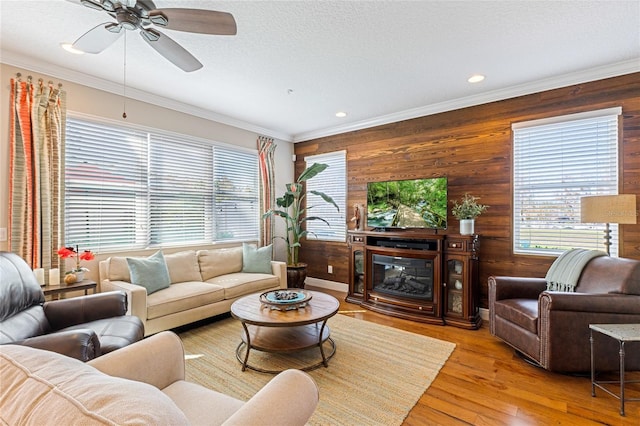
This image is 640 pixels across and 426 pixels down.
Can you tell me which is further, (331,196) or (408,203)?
(331,196)

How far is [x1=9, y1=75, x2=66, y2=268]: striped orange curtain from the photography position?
108 inches

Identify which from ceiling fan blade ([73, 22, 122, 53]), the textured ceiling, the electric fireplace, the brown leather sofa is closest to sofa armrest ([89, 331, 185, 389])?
ceiling fan blade ([73, 22, 122, 53])

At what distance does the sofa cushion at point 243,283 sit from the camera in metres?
3.52

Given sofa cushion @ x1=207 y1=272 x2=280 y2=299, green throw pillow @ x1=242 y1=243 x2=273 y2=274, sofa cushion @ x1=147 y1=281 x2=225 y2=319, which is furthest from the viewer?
green throw pillow @ x1=242 y1=243 x2=273 y2=274

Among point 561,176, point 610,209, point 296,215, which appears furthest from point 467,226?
point 296,215

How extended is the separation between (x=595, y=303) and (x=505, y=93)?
243cm

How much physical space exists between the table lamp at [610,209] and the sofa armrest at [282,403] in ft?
9.41

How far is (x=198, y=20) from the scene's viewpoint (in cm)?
170

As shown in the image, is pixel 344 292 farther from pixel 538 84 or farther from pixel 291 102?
pixel 538 84

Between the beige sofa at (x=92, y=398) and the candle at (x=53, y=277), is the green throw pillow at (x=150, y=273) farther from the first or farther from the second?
the beige sofa at (x=92, y=398)

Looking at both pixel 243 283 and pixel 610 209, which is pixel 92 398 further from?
pixel 610 209

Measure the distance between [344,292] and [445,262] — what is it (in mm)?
1860

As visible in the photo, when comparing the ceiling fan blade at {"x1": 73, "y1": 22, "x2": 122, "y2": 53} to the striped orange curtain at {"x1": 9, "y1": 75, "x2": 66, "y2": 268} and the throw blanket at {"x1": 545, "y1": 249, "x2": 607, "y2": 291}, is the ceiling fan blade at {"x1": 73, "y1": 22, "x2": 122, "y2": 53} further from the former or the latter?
the throw blanket at {"x1": 545, "y1": 249, "x2": 607, "y2": 291}

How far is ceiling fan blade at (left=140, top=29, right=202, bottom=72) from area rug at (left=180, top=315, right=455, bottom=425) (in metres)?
2.41
